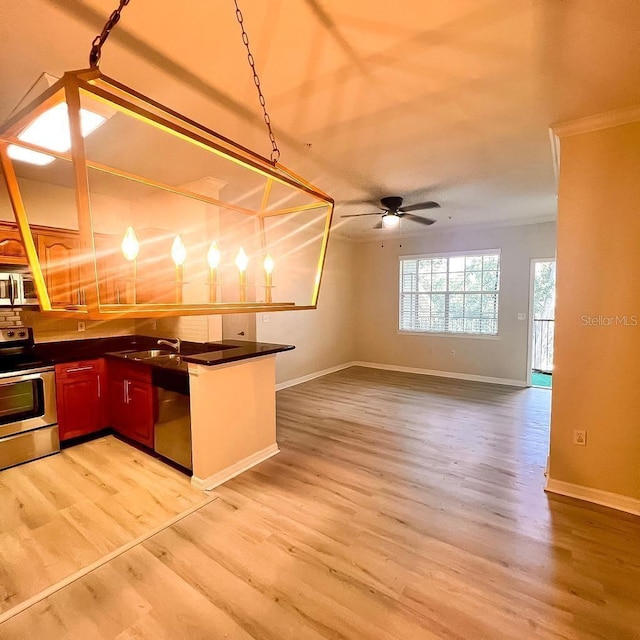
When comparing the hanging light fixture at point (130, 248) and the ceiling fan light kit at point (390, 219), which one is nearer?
the hanging light fixture at point (130, 248)

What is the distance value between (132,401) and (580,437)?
3.84 meters

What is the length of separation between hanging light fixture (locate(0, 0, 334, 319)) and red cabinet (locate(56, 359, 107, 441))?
727 millimetres

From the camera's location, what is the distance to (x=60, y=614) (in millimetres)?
1684

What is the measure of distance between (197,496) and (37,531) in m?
0.97

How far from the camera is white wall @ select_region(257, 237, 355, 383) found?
5.64 m

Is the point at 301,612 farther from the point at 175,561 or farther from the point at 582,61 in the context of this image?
the point at 582,61

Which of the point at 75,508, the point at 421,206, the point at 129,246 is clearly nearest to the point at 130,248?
the point at 129,246

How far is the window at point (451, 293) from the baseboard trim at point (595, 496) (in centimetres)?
372

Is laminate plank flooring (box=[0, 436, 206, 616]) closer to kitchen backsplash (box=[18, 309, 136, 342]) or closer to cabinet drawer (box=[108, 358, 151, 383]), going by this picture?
cabinet drawer (box=[108, 358, 151, 383])

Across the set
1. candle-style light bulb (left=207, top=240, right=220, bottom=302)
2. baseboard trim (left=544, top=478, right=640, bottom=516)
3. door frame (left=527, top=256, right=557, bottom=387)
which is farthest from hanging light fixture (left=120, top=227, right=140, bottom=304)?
door frame (left=527, top=256, right=557, bottom=387)

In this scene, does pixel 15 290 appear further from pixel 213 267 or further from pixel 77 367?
pixel 213 267

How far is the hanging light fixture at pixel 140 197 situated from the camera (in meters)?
0.87

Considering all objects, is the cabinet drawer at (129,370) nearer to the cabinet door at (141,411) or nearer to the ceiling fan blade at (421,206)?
the cabinet door at (141,411)
